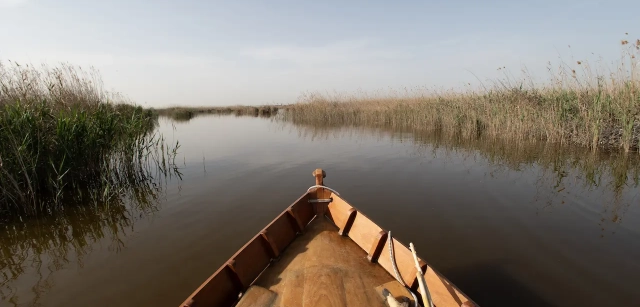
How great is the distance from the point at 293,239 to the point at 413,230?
1755mm

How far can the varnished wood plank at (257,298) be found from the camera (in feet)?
6.89

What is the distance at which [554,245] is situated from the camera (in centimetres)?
347

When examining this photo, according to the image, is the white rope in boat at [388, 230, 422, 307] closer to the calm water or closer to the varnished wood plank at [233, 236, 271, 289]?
the calm water

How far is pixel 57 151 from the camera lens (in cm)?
496

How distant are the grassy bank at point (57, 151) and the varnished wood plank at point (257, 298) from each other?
13.3 ft

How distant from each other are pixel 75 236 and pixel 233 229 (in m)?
2.12

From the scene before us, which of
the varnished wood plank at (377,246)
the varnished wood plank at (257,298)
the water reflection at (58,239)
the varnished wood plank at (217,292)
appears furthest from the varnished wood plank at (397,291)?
the water reflection at (58,239)

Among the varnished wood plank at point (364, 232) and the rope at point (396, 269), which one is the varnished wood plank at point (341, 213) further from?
the rope at point (396, 269)

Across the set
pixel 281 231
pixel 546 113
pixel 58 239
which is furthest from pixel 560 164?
pixel 58 239

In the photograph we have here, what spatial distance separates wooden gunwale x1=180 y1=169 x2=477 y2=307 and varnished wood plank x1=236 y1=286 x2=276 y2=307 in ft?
0.32

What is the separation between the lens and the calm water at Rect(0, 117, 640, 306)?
2.82 metres

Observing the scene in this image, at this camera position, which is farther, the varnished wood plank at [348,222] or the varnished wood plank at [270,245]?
the varnished wood plank at [348,222]

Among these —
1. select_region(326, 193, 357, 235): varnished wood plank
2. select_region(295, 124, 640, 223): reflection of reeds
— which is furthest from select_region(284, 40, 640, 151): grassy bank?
select_region(326, 193, 357, 235): varnished wood plank

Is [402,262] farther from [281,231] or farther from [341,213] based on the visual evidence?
[281,231]
